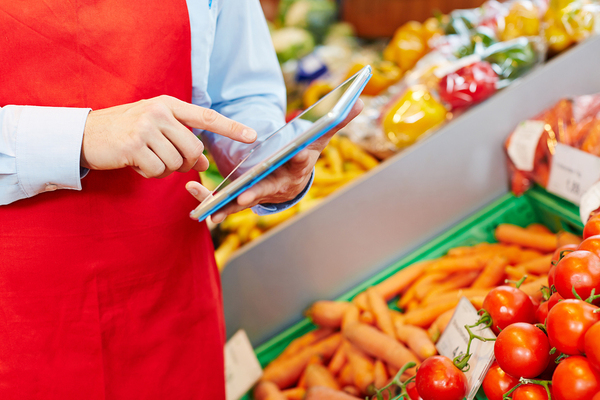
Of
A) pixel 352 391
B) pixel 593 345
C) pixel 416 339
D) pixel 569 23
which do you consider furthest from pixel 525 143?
pixel 593 345

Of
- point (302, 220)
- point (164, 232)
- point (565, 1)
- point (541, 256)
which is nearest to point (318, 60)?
point (565, 1)

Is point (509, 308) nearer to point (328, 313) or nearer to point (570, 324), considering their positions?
point (570, 324)

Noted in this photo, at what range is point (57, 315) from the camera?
88 centimetres

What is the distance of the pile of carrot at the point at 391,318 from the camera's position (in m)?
1.47

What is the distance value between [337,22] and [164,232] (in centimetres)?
345

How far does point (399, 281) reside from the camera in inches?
66.9

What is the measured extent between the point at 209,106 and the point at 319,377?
3.12ft

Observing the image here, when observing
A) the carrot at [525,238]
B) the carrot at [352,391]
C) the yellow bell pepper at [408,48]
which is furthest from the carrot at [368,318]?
the yellow bell pepper at [408,48]

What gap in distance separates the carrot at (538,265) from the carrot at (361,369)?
0.59 m

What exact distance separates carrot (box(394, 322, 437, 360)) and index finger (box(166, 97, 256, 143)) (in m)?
0.92

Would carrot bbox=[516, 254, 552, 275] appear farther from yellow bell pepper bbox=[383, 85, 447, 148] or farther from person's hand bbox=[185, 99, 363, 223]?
person's hand bbox=[185, 99, 363, 223]

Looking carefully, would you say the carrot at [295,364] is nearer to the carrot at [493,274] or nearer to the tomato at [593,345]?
the carrot at [493,274]

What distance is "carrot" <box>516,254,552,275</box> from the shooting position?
1517mm

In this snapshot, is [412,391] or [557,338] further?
[412,391]
